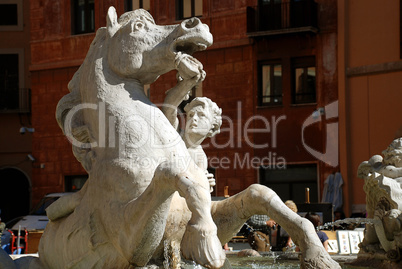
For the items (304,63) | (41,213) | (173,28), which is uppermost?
(304,63)

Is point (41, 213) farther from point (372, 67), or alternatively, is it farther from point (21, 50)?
point (21, 50)

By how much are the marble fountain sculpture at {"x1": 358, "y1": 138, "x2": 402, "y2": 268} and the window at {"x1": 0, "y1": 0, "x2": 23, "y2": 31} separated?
98.2ft

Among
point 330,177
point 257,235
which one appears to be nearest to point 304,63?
point 330,177

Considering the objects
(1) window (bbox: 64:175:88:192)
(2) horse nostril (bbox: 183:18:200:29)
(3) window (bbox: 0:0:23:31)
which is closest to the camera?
(2) horse nostril (bbox: 183:18:200:29)

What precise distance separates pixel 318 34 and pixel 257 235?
17822mm

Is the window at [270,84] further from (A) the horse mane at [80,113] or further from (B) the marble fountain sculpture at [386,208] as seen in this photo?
(A) the horse mane at [80,113]

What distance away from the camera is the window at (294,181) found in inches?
1012

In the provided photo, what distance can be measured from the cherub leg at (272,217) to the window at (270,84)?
22.7 m

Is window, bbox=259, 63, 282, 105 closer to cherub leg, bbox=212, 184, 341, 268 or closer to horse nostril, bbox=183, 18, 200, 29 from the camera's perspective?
horse nostril, bbox=183, 18, 200, 29

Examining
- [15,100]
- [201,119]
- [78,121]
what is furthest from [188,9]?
[78,121]

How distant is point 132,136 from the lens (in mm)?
4289

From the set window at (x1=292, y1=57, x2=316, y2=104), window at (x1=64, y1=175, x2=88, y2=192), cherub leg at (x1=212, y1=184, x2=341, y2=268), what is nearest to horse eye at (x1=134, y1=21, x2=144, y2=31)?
cherub leg at (x1=212, y1=184, x2=341, y2=268)

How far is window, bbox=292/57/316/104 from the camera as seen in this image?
86.7 ft

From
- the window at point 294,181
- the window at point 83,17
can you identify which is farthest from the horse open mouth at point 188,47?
the window at point 83,17
